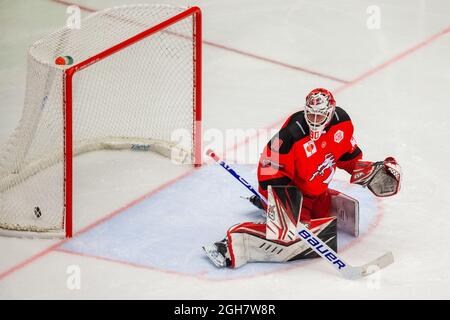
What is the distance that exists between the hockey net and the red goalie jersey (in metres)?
0.91

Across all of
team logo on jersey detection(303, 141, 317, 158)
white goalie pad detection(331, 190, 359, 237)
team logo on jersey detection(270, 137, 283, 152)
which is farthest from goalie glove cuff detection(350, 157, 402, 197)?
team logo on jersey detection(270, 137, 283, 152)

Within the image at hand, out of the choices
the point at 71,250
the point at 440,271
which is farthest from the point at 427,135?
the point at 71,250

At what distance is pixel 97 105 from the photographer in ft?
23.6

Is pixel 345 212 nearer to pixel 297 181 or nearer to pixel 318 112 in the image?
pixel 297 181

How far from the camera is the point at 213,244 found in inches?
231

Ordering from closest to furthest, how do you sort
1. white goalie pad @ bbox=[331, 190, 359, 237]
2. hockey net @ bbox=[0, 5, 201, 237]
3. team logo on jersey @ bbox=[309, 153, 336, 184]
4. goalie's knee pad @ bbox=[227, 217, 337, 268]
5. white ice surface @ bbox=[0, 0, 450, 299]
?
white ice surface @ bbox=[0, 0, 450, 299], goalie's knee pad @ bbox=[227, 217, 337, 268], team logo on jersey @ bbox=[309, 153, 336, 184], white goalie pad @ bbox=[331, 190, 359, 237], hockey net @ bbox=[0, 5, 201, 237]

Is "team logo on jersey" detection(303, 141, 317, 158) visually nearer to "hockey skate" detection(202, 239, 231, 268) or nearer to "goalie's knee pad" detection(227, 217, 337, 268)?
"goalie's knee pad" detection(227, 217, 337, 268)

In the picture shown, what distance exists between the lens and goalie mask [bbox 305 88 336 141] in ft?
18.6

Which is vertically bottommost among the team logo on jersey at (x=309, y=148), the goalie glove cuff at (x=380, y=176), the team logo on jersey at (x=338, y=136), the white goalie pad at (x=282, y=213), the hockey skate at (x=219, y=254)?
the hockey skate at (x=219, y=254)

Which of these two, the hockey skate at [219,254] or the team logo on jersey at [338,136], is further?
the team logo on jersey at [338,136]

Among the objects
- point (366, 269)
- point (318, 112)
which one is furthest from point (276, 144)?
point (366, 269)

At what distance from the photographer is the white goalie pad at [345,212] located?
6.00 meters

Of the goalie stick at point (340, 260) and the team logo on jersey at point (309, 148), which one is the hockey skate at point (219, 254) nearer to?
the goalie stick at point (340, 260)

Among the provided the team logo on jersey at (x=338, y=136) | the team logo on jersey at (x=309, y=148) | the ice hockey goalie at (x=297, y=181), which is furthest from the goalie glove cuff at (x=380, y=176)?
the team logo on jersey at (x=309, y=148)
